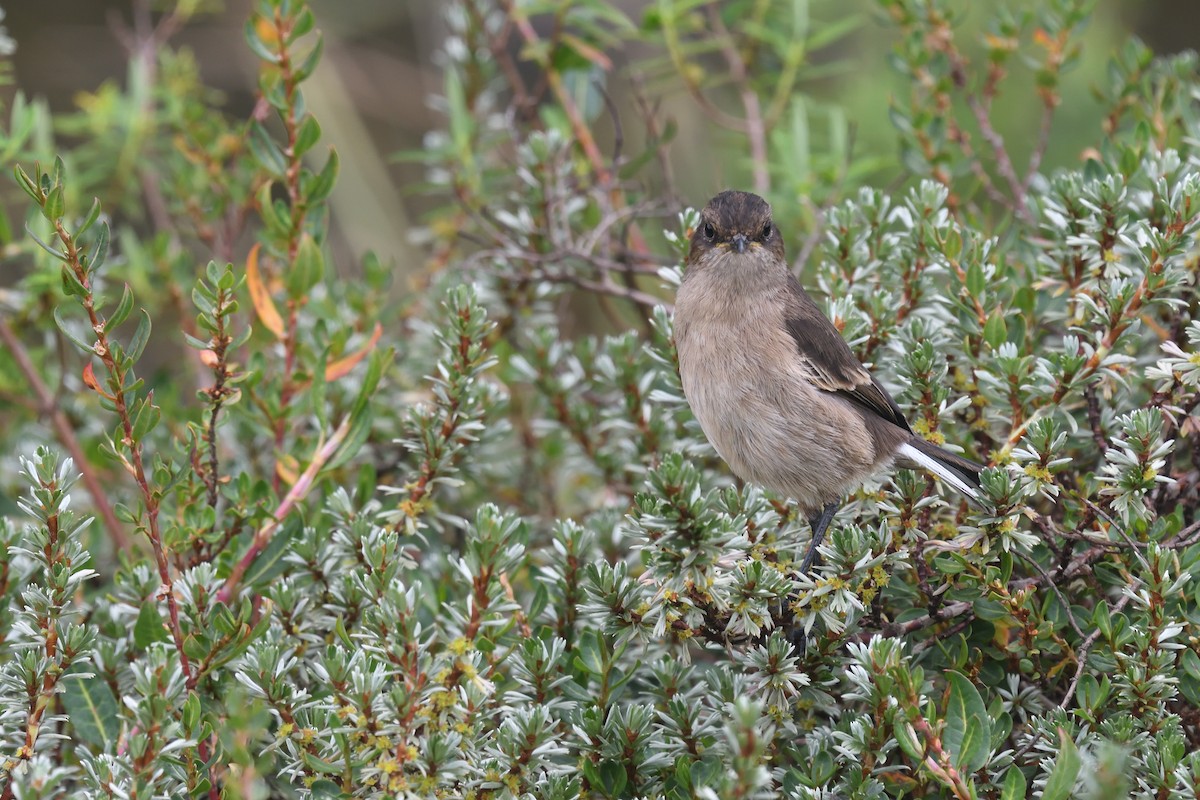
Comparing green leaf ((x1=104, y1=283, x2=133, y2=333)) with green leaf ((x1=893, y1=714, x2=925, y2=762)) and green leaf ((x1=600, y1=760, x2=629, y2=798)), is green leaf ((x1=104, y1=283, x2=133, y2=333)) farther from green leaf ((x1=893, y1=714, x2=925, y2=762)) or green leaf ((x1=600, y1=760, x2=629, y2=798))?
green leaf ((x1=893, y1=714, x2=925, y2=762))

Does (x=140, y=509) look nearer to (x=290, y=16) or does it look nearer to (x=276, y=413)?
(x=276, y=413)

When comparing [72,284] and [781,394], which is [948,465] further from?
[72,284]

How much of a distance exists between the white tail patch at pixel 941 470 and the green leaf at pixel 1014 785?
673mm

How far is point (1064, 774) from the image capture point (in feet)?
6.55

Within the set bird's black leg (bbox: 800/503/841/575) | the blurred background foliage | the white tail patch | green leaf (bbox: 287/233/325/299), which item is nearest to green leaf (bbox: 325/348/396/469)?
green leaf (bbox: 287/233/325/299)

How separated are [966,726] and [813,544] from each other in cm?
69

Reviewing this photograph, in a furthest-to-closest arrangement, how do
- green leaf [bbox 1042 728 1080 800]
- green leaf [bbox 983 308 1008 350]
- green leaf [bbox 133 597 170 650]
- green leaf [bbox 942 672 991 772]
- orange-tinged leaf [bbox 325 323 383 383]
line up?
orange-tinged leaf [bbox 325 323 383 383] → green leaf [bbox 983 308 1008 350] → green leaf [bbox 133 597 170 650] → green leaf [bbox 942 672 991 772] → green leaf [bbox 1042 728 1080 800]

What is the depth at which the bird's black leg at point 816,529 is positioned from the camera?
2786 millimetres

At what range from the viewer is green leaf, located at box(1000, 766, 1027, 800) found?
2211mm

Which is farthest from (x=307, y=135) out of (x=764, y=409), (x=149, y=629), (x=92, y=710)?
(x=92, y=710)

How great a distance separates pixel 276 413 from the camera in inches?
127

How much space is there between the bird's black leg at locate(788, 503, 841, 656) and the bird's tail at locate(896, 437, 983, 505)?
283 millimetres

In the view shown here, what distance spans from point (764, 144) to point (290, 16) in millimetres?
2407

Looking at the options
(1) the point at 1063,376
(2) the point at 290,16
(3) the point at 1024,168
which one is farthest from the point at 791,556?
(3) the point at 1024,168
